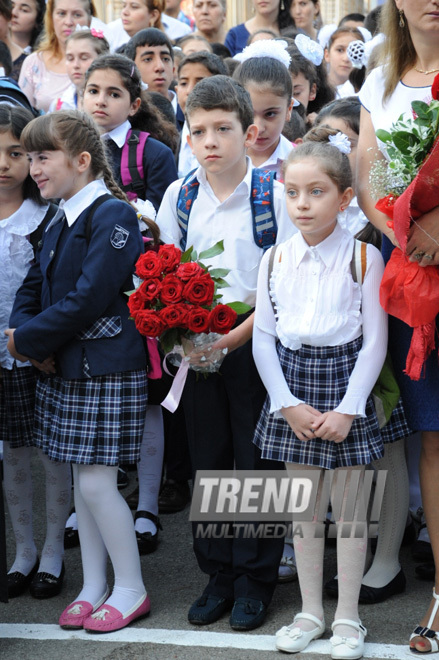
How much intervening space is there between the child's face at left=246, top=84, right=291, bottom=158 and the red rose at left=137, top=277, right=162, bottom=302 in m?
1.43

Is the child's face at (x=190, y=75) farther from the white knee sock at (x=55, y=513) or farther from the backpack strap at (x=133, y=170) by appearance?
the white knee sock at (x=55, y=513)


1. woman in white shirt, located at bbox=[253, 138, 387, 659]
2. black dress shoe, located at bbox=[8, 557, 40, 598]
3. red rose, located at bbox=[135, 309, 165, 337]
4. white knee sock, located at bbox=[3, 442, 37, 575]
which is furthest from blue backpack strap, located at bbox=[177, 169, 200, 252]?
black dress shoe, located at bbox=[8, 557, 40, 598]

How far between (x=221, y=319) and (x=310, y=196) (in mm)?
559

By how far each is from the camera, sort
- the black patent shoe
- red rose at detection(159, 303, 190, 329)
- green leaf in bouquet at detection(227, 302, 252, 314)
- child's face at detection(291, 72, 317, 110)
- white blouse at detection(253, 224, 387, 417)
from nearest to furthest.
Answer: red rose at detection(159, 303, 190, 329)
white blouse at detection(253, 224, 387, 417)
green leaf in bouquet at detection(227, 302, 252, 314)
the black patent shoe
child's face at detection(291, 72, 317, 110)

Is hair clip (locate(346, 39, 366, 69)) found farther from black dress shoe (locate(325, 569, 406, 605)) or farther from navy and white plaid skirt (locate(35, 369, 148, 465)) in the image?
black dress shoe (locate(325, 569, 406, 605))

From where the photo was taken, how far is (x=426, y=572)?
4121 mm

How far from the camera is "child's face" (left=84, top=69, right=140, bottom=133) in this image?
5.04 m

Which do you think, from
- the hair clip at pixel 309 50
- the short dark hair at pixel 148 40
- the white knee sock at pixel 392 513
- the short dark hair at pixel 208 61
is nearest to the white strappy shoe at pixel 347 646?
the white knee sock at pixel 392 513

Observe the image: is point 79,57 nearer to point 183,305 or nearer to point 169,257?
point 169,257

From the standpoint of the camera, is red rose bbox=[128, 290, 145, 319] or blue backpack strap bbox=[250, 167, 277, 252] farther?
blue backpack strap bbox=[250, 167, 277, 252]

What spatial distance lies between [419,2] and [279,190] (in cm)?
86

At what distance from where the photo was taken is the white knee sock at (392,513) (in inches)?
157

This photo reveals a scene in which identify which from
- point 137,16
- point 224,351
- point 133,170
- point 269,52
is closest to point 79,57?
point 137,16

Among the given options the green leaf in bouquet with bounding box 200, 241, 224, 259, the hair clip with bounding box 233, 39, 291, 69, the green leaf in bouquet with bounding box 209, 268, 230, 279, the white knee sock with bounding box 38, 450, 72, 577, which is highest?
the hair clip with bounding box 233, 39, 291, 69
